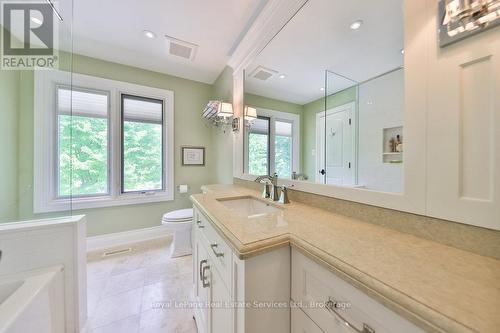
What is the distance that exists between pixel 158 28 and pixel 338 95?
1898 millimetres

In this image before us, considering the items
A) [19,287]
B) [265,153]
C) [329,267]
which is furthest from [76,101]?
[329,267]

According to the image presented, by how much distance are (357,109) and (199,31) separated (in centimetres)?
177

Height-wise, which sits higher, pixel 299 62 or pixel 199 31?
pixel 199 31

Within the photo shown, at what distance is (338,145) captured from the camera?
105 centimetres

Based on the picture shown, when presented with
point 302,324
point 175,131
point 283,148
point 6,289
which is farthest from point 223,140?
point 302,324

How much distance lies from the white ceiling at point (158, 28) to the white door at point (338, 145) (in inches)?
46.5

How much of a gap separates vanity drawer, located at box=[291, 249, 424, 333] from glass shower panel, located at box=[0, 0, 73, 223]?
6.62 ft

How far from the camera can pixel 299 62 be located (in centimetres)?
129

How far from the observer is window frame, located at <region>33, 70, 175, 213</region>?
1639 millimetres

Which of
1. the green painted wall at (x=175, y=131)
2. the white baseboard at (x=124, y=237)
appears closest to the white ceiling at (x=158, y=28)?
the green painted wall at (x=175, y=131)

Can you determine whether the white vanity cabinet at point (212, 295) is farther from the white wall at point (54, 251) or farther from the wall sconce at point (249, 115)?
the wall sconce at point (249, 115)

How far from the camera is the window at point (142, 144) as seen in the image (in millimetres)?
2512

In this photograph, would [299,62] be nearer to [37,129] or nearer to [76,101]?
[37,129]

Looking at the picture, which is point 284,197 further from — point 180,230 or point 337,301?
point 180,230
